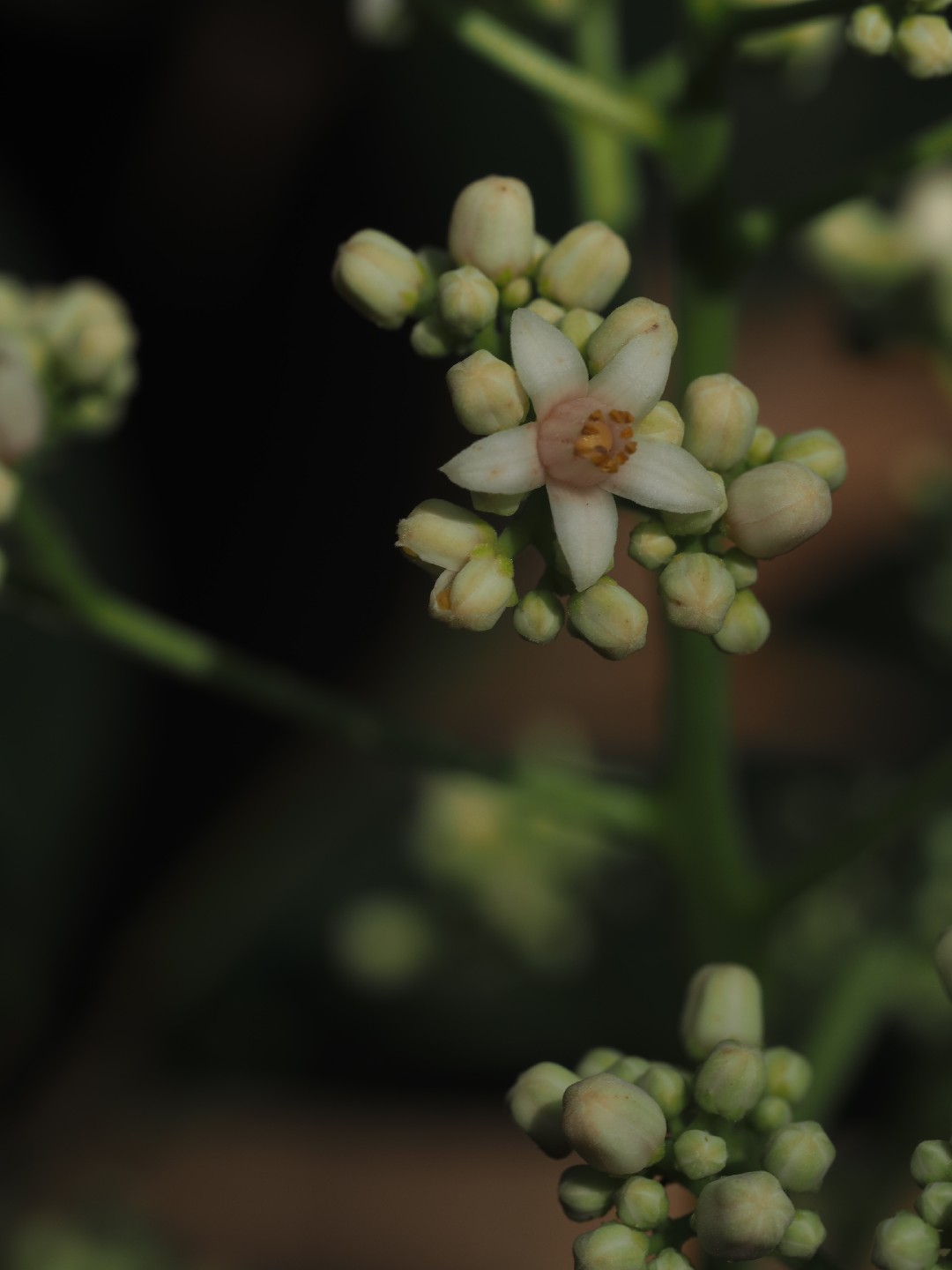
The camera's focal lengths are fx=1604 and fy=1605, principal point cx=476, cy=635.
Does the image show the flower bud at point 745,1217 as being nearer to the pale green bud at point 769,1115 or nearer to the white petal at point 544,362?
the pale green bud at point 769,1115

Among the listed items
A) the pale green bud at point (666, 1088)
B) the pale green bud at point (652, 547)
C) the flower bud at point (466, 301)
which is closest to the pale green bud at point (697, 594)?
the pale green bud at point (652, 547)

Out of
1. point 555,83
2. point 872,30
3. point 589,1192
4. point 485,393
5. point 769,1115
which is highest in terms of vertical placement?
point 872,30

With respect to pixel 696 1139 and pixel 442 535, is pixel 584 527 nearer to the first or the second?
pixel 442 535

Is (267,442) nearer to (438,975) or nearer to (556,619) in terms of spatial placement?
(438,975)

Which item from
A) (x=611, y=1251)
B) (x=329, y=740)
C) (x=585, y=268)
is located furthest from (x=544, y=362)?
(x=329, y=740)

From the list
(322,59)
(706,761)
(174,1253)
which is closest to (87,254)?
(322,59)

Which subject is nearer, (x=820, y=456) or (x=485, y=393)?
(x=485, y=393)
